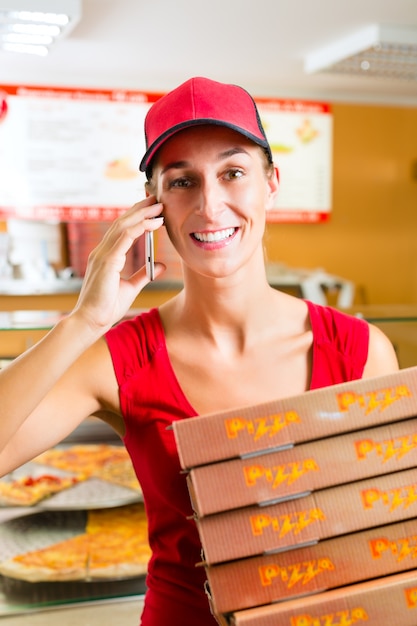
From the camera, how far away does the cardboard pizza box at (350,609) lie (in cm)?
89

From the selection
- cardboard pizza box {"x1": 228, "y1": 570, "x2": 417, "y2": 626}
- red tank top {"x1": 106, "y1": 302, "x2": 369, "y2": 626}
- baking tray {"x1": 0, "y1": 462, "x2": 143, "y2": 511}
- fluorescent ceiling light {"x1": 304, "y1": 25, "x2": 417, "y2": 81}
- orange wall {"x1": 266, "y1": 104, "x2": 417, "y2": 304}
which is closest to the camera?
→ cardboard pizza box {"x1": 228, "y1": 570, "x2": 417, "y2": 626}

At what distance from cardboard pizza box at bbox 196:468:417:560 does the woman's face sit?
1.40ft

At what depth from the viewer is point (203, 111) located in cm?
115

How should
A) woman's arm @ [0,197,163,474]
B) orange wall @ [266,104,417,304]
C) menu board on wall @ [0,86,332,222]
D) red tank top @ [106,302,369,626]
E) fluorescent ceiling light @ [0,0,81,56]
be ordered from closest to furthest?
woman's arm @ [0,197,163,474] → red tank top @ [106,302,369,626] → fluorescent ceiling light @ [0,0,81,56] → menu board on wall @ [0,86,332,222] → orange wall @ [266,104,417,304]

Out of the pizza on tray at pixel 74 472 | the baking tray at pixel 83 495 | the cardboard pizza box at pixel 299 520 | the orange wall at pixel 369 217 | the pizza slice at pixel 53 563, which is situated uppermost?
the orange wall at pixel 369 217

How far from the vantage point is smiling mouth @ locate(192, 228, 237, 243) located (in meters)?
1.19

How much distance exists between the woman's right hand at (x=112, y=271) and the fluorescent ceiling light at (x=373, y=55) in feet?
12.0

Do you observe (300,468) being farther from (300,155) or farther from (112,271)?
(300,155)

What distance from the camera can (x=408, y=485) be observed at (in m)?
0.97

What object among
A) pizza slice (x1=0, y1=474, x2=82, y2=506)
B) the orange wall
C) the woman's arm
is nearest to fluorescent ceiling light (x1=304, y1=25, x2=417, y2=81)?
the orange wall

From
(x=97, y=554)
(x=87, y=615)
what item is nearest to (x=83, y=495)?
(x=97, y=554)

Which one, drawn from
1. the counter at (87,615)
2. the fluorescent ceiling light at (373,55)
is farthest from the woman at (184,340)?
the fluorescent ceiling light at (373,55)

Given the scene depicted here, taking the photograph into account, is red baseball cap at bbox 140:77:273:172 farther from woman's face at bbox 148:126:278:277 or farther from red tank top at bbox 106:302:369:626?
red tank top at bbox 106:302:369:626

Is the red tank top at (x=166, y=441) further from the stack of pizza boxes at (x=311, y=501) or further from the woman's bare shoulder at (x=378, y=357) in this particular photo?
the stack of pizza boxes at (x=311, y=501)
